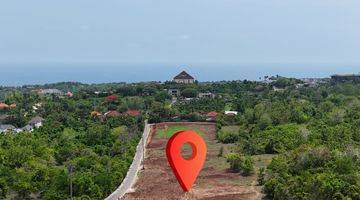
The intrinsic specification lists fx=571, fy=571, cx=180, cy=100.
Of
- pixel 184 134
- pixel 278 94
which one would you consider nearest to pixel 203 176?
pixel 184 134

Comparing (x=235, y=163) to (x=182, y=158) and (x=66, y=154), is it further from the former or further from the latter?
(x=182, y=158)

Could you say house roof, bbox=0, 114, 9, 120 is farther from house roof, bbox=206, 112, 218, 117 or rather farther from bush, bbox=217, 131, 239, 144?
bush, bbox=217, 131, 239, 144

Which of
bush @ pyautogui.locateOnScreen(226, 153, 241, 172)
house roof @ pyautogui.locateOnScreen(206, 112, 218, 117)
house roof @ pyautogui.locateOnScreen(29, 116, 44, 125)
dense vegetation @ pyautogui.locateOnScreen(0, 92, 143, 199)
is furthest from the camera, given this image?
house roof @ pyautogui.locateOnScreen(206, 112, 218, 117)

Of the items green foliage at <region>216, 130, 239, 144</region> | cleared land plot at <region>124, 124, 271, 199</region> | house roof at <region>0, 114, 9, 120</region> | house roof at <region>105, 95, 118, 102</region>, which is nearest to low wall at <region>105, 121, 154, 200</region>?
cleared land plot at <region>124, 124, 271, 199</region>

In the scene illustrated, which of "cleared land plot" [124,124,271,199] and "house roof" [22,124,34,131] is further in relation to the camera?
"house roof" [22,124,34,131]

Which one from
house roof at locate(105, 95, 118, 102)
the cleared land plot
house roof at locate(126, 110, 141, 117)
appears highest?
house roof at locate(105, 95, 118, 102)

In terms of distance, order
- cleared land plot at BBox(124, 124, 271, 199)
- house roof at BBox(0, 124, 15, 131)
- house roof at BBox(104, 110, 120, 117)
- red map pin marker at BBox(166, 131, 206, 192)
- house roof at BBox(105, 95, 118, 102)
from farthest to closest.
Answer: house roof at BBox(105, 95, 118, 102) → house roof at BBox(104, 110, 120, 117) → house roof at BBox(0, 124, 15, 131) → cleared land plot at BBox(124, 124, 271, 199) → red map pin marker at BBox(166, 131, 206, 192)

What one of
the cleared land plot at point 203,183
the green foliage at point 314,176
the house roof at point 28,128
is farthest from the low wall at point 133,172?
the house roof at point 28,128
